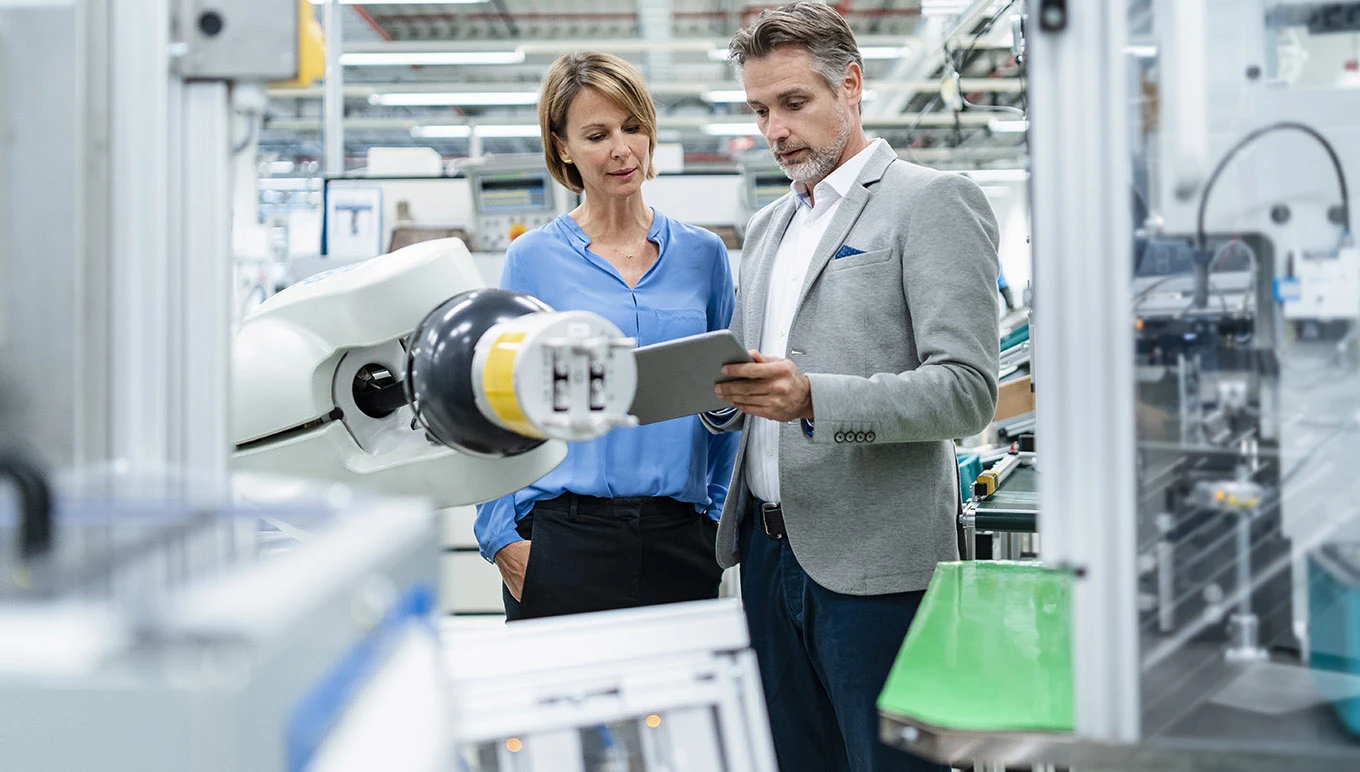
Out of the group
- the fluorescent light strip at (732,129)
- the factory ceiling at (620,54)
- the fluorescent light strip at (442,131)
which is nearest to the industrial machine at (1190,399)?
the factory ceiling at (620,54)

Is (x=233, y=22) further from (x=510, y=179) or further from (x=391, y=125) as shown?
(x=391, y=125)

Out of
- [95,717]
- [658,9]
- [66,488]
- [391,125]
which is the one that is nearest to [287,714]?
[95,717]

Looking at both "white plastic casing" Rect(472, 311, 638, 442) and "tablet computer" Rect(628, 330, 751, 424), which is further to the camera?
"tablet computer" Rect(628, 330, 751, 424)

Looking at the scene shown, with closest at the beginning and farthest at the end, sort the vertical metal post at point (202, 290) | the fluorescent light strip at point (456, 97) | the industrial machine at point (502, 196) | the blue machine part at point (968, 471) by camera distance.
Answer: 1. the vertical metal post at point (202, 290)
2. the blue machine part at point (968, 471)
3. the industrial machine at point (502, 196)
4. the fluorescent light strip at point (456, 97)

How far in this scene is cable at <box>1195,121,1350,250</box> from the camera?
2.99ft

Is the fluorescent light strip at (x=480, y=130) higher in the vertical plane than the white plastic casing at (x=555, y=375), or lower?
higher

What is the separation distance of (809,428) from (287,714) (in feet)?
3.31

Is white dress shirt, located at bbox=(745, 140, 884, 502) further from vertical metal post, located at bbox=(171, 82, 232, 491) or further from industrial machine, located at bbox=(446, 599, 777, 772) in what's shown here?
vertical metal post, located at bbox=(171, 82, 232, 491)

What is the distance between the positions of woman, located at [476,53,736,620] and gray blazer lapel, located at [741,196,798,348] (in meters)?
0.12

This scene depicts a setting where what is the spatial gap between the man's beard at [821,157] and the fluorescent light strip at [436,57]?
229 inches

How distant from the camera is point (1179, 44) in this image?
882mm

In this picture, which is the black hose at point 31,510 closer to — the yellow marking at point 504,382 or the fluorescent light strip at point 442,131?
the yellow marking at point 504,382

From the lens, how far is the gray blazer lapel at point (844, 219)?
1.51 meters

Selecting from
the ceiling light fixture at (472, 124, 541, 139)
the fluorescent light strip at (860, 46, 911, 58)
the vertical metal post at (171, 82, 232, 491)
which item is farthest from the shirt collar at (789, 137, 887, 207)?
the ceiling light fixture at (472, 124, 541, 139)
